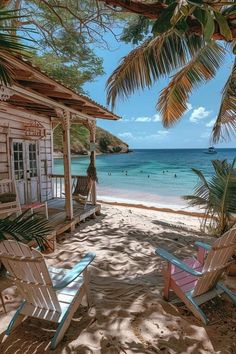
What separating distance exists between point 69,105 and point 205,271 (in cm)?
452

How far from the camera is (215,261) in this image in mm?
2432

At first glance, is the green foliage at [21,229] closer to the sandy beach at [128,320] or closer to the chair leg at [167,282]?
the sandy beach at [128,320]

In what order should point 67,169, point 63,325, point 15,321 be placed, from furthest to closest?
point 67,169 < point 15,321 < point 63,325

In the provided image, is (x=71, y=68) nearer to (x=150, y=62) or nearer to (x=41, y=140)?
(x=41, y=140)

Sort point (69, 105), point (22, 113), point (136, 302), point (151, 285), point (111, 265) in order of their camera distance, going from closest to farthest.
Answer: point (136, 302) → point (151, 285) → point (111, 265) → point (69, 105) → point (22, 113)

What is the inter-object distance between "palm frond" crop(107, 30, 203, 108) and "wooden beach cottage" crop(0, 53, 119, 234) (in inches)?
27.3

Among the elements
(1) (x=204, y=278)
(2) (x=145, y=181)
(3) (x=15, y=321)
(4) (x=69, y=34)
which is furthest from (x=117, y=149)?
(3) (x=15, y=321)

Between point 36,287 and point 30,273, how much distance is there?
5.4 inches

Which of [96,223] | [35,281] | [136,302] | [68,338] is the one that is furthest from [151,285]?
[96,223]

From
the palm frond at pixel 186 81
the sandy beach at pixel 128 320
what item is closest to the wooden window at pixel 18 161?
the sandy beach at pixel 128 320

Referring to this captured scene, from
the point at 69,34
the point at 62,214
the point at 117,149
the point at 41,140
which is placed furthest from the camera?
the point at 117,149

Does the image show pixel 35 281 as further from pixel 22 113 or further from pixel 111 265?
pixel 22 113

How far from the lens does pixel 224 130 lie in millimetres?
5672

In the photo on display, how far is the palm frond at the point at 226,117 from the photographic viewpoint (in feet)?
16.6
